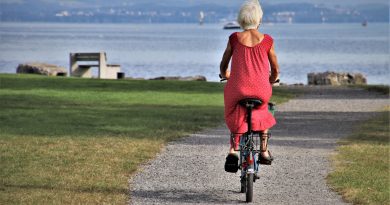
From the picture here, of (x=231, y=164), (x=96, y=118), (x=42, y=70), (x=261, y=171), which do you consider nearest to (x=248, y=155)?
(x=231, y=164)

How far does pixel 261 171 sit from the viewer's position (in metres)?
12.5

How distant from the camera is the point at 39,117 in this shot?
19.0m

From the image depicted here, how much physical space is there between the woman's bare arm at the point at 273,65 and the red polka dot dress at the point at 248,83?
0.07m

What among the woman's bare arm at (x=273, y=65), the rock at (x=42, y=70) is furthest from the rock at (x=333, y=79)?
the woman's bare arm at (x=273, y=65)

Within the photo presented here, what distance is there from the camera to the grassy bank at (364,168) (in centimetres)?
1090

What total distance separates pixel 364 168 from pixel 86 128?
5.80 meters

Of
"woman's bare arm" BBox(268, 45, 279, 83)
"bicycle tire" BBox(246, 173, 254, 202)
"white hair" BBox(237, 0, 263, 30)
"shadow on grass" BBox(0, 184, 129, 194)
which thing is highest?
"white hair" BBox(237, 0, 263, 30)

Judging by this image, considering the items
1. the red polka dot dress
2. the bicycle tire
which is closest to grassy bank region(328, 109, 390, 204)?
the bicycle tire

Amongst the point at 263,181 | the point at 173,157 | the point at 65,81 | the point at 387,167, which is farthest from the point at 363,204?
the point at 65,81

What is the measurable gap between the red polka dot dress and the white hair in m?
0.15

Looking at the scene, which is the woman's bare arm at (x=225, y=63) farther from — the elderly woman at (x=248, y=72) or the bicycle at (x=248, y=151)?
the bicycle at (x=248, y=151)

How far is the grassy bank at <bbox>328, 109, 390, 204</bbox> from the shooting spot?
10.9 metres

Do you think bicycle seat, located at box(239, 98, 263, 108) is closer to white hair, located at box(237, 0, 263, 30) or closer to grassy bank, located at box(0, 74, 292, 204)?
white hair, located at box(237, 0, 263, 30)

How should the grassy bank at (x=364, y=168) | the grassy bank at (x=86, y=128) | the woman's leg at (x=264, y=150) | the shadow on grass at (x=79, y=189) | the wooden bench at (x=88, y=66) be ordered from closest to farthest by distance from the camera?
the woman's leg at (x=264, y=150), the shadow on grass at (x=79, y=189), the grassy bank at (x=364, y=168), the grassy bank at (x=86, y=128), the wooden bench at (x=88, y=66)
